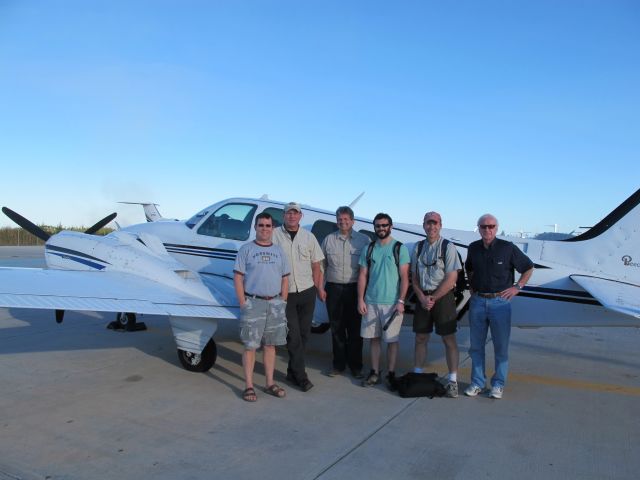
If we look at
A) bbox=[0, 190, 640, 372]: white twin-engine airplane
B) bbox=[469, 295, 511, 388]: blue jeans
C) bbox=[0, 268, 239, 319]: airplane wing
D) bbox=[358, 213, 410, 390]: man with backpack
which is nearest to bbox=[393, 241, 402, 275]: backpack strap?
bbox=[358, 213, 410, 390]: man with backpack

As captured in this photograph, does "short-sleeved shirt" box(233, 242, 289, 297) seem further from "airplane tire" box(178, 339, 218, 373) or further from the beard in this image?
"airplane tire" box(178, 339, 218, 373)

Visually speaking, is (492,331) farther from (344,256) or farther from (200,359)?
(200,359)

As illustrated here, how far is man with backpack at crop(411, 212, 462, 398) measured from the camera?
5680mm

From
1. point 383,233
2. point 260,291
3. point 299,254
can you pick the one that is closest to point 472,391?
point 383,233

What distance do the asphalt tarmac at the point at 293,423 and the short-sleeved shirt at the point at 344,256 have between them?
1334 mm

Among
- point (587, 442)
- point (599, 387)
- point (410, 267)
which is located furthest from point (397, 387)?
point (599, 387)

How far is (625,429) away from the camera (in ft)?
16.3

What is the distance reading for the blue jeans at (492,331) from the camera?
221 inches

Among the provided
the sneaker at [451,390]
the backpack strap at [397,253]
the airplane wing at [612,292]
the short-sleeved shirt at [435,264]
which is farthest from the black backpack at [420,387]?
the airplane wing at [612,292]

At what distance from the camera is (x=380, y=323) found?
603 centimetres

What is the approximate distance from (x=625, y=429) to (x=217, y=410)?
4.08m

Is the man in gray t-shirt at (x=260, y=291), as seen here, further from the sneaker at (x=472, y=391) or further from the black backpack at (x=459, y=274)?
the sneaker at (x=472, y=391)

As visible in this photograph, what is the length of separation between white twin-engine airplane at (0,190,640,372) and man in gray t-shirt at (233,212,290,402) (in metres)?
0.78

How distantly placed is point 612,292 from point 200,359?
5.06m
